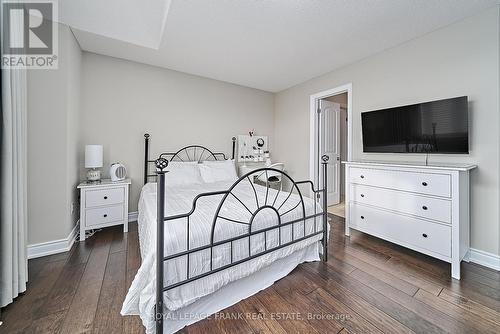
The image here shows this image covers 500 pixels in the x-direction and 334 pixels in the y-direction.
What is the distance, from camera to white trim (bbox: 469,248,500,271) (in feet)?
6.46

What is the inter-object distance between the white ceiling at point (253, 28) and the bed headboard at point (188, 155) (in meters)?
1.34

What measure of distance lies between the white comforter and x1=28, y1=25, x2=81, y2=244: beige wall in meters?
1.04

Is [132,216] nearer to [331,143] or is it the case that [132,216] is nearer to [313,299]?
[313,299]

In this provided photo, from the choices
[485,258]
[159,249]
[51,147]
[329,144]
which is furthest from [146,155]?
[485,258]

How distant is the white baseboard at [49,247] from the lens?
2.07 metres

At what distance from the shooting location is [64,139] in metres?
2.21

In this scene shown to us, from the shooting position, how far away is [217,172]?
3.34 meters

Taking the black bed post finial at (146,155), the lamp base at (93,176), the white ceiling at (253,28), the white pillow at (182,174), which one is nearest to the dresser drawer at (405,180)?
the white ceiling at (253,28)

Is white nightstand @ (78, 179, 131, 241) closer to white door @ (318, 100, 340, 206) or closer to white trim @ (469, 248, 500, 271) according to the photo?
white door @ (318, 100, 340, 206)


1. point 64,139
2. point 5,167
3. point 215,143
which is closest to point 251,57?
point 215,143

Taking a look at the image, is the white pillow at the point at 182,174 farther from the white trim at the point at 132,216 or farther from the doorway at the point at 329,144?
the doorway at the point at 329,144

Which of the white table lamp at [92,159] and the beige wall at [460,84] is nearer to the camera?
the beige wall at [460,84]

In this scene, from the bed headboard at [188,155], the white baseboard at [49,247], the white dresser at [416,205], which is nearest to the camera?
the white dresser at [416,205]

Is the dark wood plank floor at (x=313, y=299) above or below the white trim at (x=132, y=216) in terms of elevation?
below
